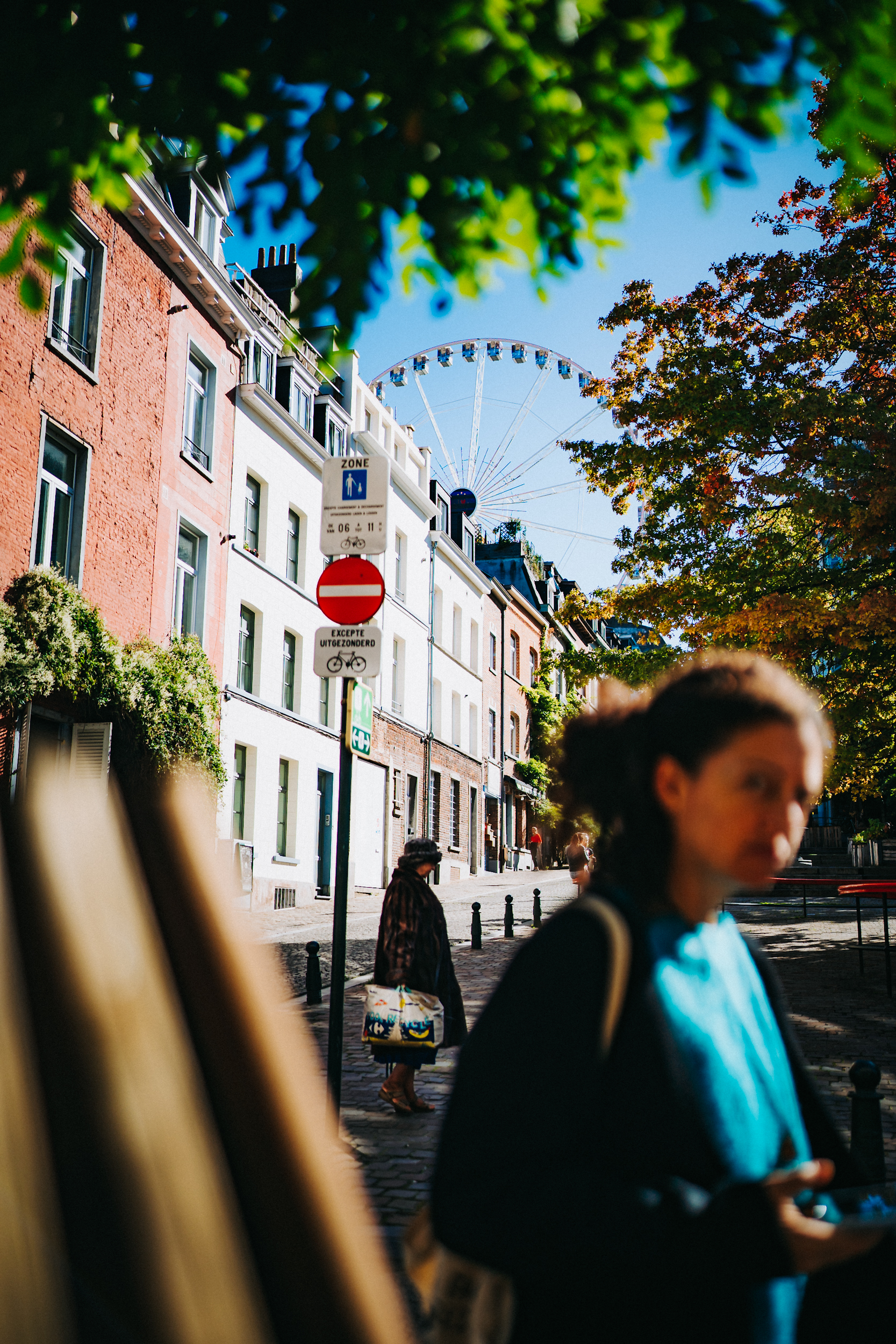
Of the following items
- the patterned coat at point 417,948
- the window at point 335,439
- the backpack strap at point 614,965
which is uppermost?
the window at point 335,439

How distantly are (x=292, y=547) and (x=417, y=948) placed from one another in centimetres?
1836

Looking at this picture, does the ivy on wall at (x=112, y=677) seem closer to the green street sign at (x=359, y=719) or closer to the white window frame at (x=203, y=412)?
the white window frame at (x=203, y=412)

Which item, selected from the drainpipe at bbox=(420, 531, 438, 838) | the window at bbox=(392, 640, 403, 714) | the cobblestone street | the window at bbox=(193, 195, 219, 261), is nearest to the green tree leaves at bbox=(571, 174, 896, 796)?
the cobblestone street

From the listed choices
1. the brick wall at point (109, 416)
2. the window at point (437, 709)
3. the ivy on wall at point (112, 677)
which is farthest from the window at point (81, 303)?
the window at point (437, 709)

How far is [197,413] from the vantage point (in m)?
20.1

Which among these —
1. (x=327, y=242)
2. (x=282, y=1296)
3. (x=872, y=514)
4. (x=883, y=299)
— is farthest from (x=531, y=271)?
(x=883, y=299)

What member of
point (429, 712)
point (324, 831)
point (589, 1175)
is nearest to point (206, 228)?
point (324, 831)

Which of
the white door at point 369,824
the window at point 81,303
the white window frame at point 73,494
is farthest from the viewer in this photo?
the white door at point 369,824

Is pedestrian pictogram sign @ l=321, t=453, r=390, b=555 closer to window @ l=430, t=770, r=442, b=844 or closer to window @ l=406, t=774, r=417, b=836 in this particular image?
window @ l=406, t=774, r=417, b=836

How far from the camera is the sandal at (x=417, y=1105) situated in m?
6.62

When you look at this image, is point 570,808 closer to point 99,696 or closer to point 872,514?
point 872,514

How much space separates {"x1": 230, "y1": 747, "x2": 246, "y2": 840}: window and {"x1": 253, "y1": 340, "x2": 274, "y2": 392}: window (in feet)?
25.5

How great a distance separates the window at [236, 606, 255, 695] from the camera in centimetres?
2178

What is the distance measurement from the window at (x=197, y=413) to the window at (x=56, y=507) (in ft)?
11.7
